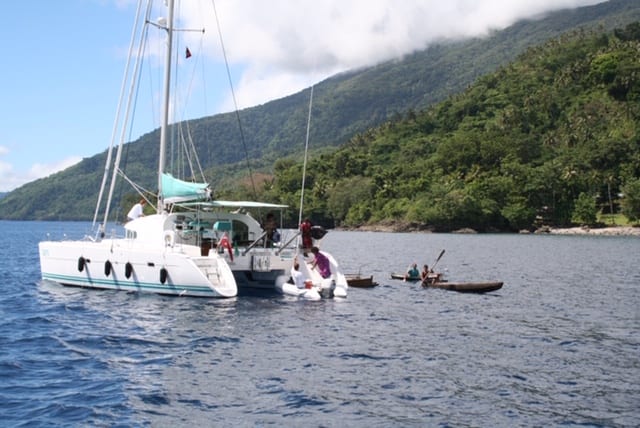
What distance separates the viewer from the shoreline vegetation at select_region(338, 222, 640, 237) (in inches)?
3824

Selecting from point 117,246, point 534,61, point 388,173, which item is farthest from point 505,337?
point 534,61

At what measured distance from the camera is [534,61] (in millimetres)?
197875

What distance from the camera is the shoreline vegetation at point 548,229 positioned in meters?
97.1

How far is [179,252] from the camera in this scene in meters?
23.7

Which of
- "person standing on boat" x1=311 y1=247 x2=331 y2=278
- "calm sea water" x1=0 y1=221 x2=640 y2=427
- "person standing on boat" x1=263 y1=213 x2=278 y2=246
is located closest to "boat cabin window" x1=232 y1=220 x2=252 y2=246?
"person standing on boat" x1=263 y1=213 x2=278 y2=246

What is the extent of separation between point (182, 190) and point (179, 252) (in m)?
3.41

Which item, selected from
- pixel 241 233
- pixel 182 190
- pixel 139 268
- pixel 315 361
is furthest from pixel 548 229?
pixel 315 361

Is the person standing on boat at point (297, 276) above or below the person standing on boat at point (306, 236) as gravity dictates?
below

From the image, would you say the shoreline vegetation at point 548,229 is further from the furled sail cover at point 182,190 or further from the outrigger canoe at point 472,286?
the furled sail cover at point 182,190

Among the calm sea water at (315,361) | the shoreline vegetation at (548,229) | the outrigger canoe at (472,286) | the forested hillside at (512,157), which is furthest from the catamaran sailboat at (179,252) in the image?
the forested hillside at (512,157)

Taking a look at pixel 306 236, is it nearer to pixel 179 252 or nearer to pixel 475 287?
pixel 179 252

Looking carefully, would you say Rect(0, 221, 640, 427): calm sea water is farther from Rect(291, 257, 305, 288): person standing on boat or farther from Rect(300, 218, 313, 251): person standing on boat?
Rect(300, 218, 313, 251): person standing on boat

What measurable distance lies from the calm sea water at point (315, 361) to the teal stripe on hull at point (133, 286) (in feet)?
1.06

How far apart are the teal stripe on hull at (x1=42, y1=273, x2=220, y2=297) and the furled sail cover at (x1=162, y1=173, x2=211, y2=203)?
12.6 ft
